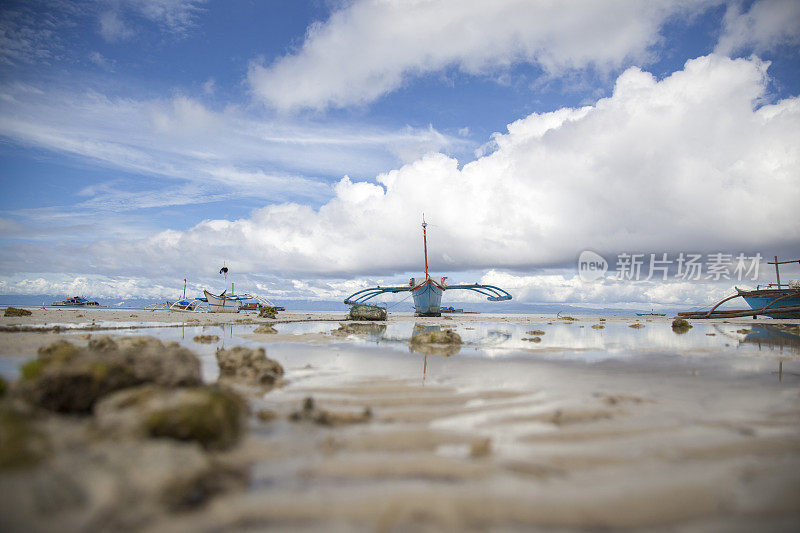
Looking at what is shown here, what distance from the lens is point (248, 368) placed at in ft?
29.6

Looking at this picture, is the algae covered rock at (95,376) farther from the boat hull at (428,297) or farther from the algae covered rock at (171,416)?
the boat hull at (428,297)

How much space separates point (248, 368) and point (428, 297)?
52078 millimetres

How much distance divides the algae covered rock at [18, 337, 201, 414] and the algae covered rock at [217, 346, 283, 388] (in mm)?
2482

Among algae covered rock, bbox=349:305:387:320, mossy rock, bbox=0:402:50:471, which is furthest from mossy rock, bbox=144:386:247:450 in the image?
algae covered rock, bbox=349:305:387:320


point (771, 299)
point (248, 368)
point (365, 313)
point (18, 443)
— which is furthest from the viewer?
point (771, 299)

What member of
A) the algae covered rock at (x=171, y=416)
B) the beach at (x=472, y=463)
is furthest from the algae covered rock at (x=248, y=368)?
the algae covered rock at (x=171, y=416)

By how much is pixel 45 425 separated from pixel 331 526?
3.38 meters

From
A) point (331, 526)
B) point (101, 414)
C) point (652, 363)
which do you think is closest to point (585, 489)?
point (331, 526)

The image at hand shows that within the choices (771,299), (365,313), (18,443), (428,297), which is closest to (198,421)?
(18,443)

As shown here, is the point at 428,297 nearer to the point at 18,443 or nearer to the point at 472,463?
the point at 472,463

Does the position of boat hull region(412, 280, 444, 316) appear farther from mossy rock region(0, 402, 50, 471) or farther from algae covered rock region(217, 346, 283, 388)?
mossy rock region(0, 402, 50, 471)

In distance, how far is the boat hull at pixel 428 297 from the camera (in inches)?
2376

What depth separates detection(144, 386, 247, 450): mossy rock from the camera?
13.8 feet

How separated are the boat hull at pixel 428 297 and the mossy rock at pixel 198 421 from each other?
5547 centimetres
